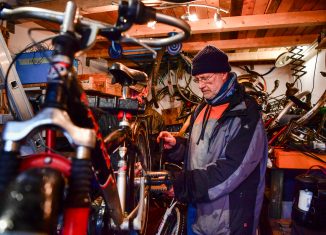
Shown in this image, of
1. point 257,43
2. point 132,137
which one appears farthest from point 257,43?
point 132,137

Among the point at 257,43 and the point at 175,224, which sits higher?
the point at 257,43

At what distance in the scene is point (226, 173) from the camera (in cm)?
152

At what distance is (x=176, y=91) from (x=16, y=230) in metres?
6.26

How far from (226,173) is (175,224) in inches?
47.2

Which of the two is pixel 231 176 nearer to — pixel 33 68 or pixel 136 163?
pixel 136 163

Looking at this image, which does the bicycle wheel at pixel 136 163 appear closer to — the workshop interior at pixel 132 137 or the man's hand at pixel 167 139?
the workshop interior at pixel 132 137

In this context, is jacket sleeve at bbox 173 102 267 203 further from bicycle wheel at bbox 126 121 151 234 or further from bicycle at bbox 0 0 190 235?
bicycle at bbox 0 0 190 235

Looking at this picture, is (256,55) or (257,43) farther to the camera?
(256,55)

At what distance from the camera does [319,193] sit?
7.56 ft

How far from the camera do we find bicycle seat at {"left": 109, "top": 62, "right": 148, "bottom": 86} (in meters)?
1.66

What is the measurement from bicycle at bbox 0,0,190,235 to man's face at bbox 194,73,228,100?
963 mm

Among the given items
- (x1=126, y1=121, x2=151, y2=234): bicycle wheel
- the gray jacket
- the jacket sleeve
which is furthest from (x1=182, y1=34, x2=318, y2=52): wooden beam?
the jacket sleeve

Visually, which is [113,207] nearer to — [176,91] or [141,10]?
[141,10]

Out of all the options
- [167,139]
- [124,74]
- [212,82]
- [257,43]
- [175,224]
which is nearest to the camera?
[124,74]
